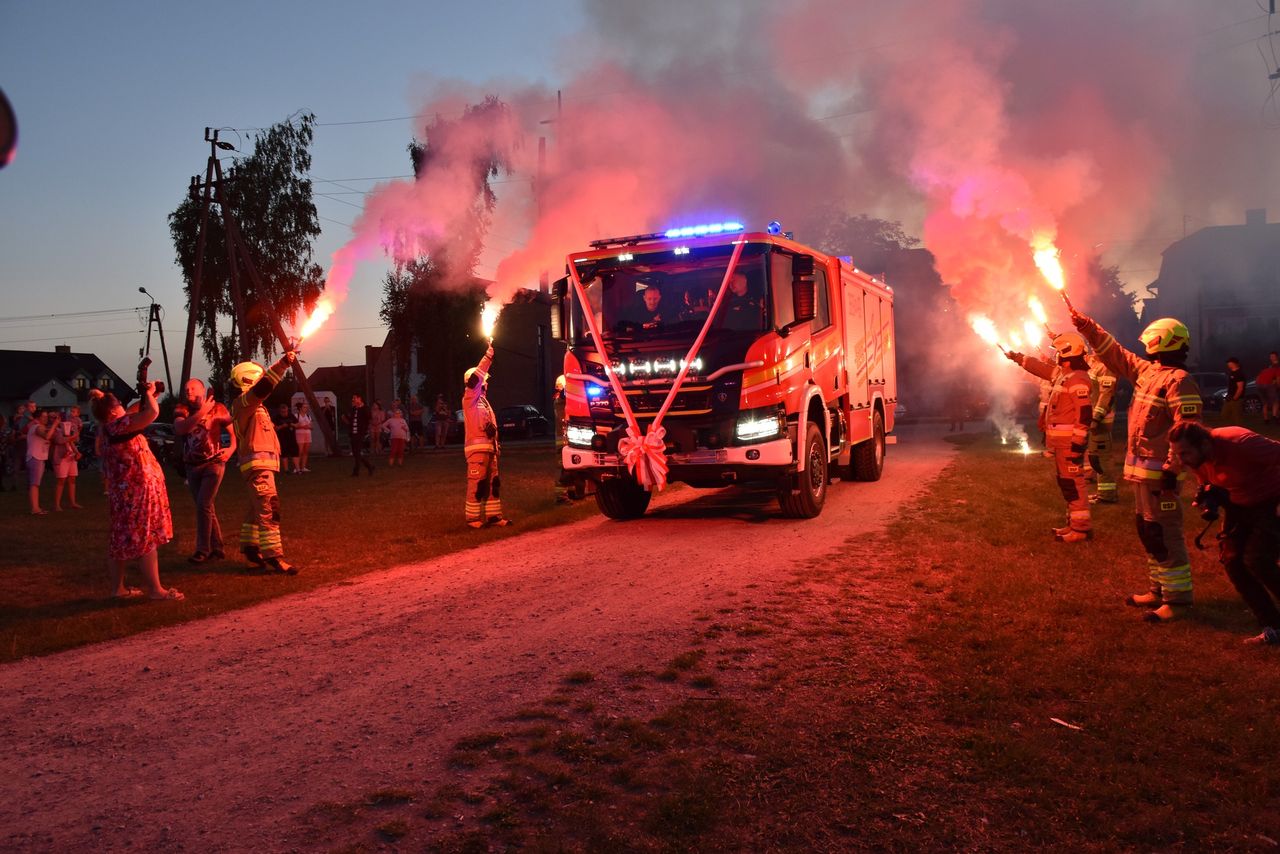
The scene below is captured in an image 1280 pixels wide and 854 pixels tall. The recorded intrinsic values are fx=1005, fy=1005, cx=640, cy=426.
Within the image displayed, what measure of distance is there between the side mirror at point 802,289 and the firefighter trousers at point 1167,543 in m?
5.72

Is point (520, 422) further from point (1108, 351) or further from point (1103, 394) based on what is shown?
point (1108, 351)

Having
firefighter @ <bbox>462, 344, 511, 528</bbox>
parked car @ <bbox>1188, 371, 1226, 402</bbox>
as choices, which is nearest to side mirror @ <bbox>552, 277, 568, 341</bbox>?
firefighter @ <bbox>462, 344, 511, 528</bbox>

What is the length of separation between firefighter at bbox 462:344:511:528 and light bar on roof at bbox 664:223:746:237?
2.93 m

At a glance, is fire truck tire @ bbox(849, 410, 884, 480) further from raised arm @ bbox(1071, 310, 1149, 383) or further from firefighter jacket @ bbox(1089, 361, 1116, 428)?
raised arm @ bbox(1071, 310, 1149, 383)

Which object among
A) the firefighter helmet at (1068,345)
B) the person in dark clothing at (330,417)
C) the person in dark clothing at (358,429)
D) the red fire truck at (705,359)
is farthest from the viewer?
the person in dark clothing at (330,417)

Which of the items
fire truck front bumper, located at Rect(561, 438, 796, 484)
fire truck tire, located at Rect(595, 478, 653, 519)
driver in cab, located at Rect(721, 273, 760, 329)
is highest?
driver in cab, located at Rect(721, 273, 760, 329)

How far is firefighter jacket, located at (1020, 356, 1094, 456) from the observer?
1089cm

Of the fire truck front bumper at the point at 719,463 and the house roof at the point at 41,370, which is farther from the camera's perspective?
the house roof at the point at 41,370

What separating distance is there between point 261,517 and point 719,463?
5166 millimetres

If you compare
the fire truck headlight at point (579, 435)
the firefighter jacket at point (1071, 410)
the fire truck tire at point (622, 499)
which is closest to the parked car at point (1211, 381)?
the firefighter jacket at point (1071, 410)

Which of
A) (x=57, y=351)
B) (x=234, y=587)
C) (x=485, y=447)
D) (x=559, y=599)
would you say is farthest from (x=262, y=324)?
(x=57, y=351)

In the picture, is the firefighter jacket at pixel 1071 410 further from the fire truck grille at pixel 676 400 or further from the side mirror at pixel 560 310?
the side mirror at pixel 560 310

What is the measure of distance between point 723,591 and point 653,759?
3.87 meters

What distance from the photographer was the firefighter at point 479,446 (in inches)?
524
